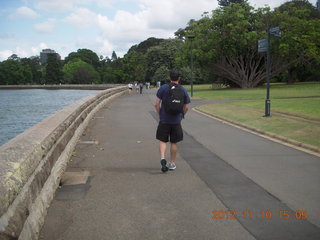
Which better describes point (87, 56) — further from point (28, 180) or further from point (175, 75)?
point (28, 180)

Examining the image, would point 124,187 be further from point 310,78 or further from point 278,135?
point 310,78

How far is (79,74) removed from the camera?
412 feet

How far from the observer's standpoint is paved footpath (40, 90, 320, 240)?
13.0ft

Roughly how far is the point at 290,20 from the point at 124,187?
136ft

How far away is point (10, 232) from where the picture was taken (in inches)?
114

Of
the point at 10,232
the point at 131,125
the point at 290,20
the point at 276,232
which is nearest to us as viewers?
the point at 10,232

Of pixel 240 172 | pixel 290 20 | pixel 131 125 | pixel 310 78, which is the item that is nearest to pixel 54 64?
pixel 310 78

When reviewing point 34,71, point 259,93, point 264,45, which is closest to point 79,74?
point 34,71

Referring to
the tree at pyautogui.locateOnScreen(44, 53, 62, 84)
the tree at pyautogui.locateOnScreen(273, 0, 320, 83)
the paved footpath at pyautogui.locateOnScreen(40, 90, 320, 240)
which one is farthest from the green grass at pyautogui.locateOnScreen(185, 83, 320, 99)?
the tree at pyautogui.locateOnScreen(44, 53, 62, 84)

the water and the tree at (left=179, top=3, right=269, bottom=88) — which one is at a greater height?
the tree at (left=179, top=3, right=269, bottom=88)

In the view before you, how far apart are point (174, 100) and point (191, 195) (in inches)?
68.2

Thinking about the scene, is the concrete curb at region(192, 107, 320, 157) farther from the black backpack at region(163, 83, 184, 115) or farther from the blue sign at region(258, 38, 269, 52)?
the black backpack at region(163, 83, 184, 115)

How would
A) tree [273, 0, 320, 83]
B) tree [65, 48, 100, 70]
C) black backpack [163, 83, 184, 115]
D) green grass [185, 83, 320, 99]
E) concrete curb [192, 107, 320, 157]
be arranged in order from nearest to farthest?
black backpack [163, 83, 184, 115], concrete curb [192, 107, 320, 157], green grass [185, 83, 320, 99], tree [273, 0, 320, 83], tree [65, 48, 100, 70]

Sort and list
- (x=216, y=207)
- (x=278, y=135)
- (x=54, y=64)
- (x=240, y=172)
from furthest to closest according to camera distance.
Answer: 1. (x=54, y=64)
2. (x=278, y=135)
3. (x=240, y=172)
4. (x=216, y=207)
